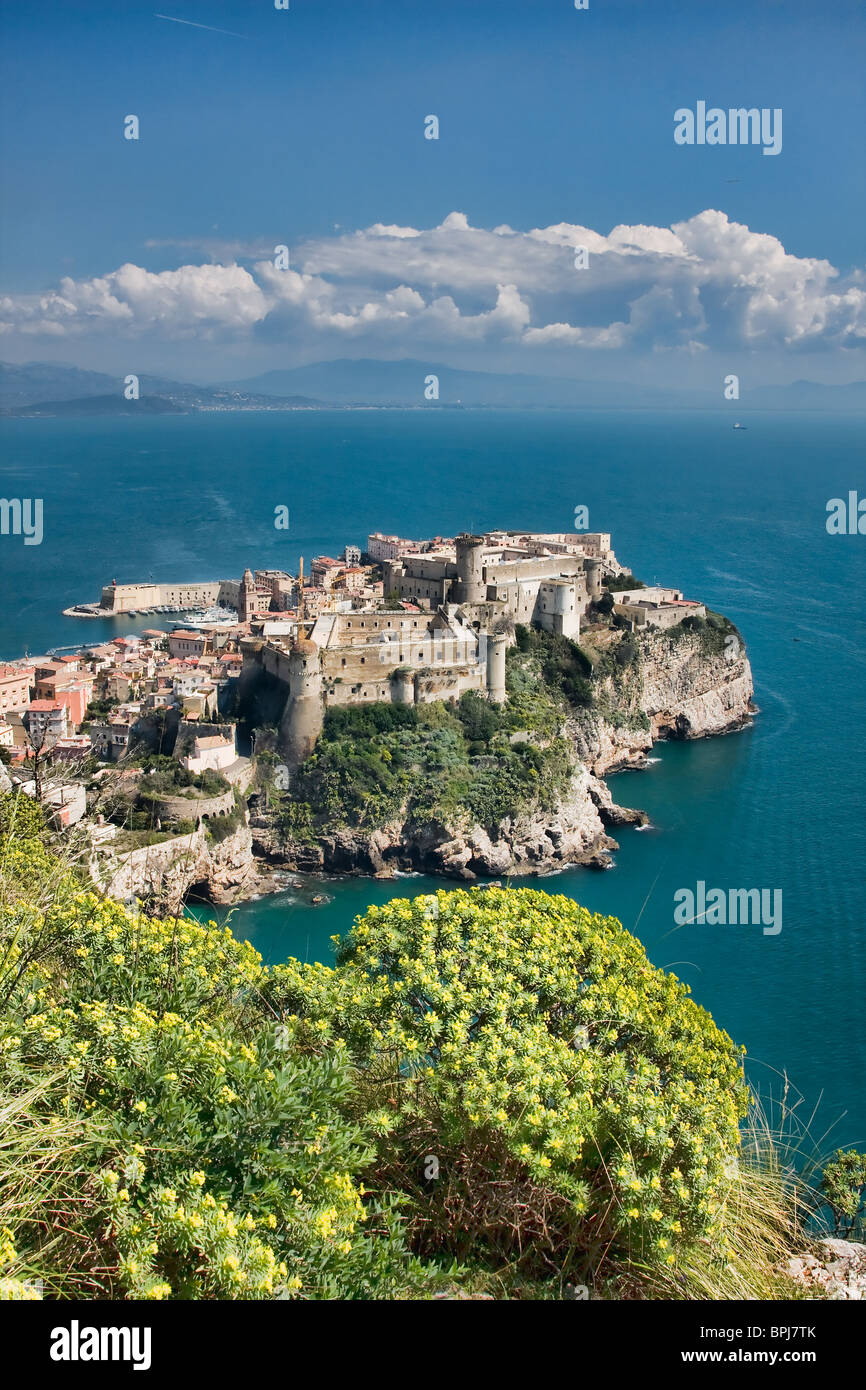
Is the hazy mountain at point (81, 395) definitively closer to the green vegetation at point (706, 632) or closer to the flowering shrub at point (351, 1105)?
the green vegetation at point (706, 632)

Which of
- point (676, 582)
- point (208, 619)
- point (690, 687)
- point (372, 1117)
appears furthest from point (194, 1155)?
point (676, 582)

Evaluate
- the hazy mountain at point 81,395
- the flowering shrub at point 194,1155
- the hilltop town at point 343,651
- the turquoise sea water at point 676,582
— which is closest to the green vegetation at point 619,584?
the hilltop town at point 343,651

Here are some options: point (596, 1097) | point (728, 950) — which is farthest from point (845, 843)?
point (596, 1097)

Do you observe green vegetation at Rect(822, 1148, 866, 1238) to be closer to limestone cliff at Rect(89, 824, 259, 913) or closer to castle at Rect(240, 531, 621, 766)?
limestone cliff at Rect(89, 824, 259, 913)

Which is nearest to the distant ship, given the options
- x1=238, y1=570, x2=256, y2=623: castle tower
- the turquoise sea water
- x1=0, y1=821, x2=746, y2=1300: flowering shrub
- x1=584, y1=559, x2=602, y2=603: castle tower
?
x1=238, y1=570, x2=256, y2=623: castle tower
